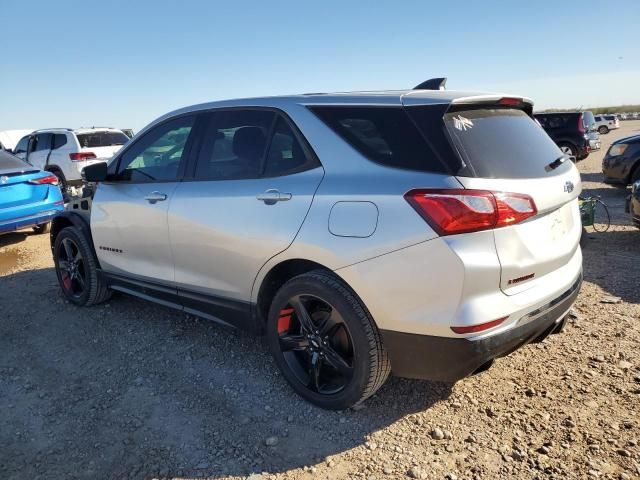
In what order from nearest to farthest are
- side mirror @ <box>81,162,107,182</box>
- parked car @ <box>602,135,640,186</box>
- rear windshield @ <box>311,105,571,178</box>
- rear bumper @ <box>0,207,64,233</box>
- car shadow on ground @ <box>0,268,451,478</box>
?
1. rear windshield @ <box>311,105,571,178</box>
2. car shadow on ground @ <box>0,268,451,478</box>
3. side mirror @ <box>81,162,107,182</box>
4. rear bumper @ <box>0,207,64,233</box>
5. parked car @ <box>602,135,640,186</box>

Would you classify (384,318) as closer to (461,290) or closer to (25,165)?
(461,290)

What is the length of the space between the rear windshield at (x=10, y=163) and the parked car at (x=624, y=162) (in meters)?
9.86

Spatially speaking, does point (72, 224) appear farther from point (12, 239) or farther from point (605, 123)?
point (605, 123)

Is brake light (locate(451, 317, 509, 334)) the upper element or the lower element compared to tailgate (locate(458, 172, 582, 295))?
lower

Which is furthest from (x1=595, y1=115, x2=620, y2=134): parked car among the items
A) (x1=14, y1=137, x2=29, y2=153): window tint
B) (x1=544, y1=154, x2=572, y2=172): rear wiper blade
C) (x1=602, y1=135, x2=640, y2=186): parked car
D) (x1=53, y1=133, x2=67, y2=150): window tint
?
(x1=544, y1=154, x2=572, y2=172): rear wiper blade

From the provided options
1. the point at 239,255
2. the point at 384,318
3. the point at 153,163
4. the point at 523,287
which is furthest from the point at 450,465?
the point at 153,163

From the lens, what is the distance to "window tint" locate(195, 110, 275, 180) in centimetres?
314

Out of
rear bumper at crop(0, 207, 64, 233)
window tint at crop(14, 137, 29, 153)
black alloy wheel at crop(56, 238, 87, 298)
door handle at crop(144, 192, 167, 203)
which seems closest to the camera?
door handle at crop(144, 192, 167, 203)

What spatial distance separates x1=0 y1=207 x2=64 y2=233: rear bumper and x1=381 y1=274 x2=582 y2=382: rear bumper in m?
5.80

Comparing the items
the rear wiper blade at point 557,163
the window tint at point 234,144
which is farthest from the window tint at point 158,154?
the rear wiper blade at point 557,163

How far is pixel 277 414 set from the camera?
2.90m

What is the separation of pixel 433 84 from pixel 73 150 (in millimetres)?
10943

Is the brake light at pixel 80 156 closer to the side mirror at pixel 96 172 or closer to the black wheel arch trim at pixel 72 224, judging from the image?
the black wheel arch trim at pixel 72 224

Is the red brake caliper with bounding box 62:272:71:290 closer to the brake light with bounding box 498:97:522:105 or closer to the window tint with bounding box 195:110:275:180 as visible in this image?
the window tint with bounding box 195:110:275:180
